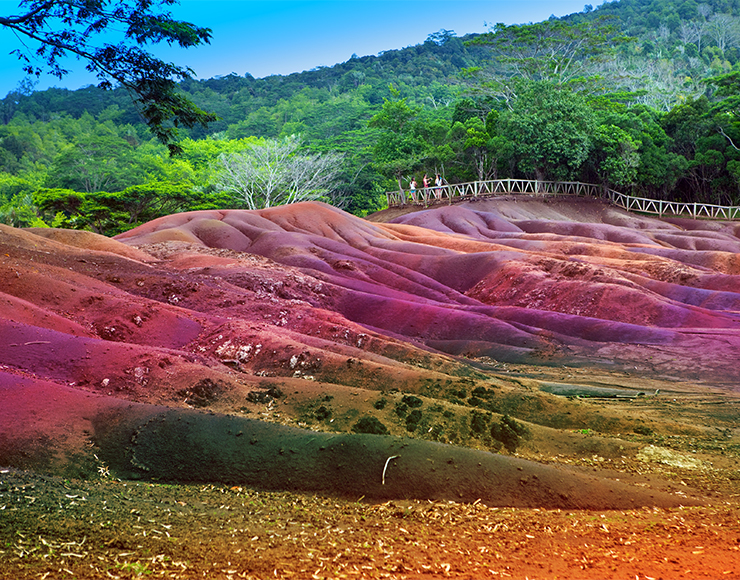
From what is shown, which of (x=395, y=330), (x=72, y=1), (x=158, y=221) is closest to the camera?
(x=72, y=1)

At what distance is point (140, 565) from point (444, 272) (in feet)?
88.6

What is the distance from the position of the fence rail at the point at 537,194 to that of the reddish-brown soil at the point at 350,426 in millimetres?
29192

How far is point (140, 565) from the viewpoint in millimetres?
5453

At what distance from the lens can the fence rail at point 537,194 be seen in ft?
180

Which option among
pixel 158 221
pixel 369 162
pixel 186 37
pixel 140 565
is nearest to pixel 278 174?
pixel 369 162

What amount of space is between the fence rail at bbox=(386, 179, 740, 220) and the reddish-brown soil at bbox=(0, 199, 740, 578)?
2919 cm

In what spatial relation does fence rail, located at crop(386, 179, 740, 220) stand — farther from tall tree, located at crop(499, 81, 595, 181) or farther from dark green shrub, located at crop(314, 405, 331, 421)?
dark green shrub, located at crop(314, 405, 331, 421)

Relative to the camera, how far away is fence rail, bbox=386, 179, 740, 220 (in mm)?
54781

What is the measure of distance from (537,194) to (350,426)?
48.6m

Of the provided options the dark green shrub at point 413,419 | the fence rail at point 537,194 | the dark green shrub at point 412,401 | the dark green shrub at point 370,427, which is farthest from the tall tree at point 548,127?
the dark green shrub at point 370,427

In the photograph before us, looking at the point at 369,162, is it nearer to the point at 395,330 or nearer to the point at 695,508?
the point at 395,330

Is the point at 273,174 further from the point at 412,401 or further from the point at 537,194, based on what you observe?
the point at 412,401

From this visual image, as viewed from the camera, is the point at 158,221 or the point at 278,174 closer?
the point at 158,221

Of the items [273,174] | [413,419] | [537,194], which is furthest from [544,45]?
[413,419]
